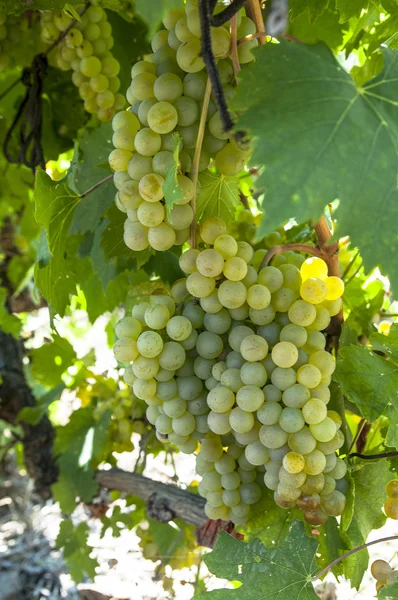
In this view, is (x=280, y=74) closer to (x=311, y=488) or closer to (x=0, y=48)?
(x=311, y=488)

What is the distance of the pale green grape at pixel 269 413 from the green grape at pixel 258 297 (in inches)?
4.5

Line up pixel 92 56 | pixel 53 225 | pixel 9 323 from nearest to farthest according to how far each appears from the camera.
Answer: pixel 53 225 < pixel 92 56 < pixel 9 323

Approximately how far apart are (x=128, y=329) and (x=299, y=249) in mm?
264

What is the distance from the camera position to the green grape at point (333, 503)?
0.72 meters

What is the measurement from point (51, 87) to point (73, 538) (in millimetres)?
1306

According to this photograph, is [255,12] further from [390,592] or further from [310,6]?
[390,592]

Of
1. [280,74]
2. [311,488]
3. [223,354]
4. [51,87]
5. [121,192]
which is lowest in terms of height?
[311,488]

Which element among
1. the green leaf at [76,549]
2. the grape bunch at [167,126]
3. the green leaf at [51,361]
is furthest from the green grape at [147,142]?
the green leaf at [76,549]

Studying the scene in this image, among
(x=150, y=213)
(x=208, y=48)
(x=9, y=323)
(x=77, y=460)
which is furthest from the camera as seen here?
(x=9, y=323)

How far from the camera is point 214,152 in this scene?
689 mm

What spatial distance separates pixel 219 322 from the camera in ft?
2.30

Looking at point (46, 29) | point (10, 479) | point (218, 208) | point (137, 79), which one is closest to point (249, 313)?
point (218, 208)

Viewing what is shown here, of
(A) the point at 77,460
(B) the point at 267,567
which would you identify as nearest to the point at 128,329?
(B) the point at 267,567

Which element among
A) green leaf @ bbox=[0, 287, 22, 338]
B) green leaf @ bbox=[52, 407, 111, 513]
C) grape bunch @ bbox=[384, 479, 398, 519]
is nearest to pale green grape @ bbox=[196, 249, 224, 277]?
grape bunch @ bbox=[384, 479, 398, 519]
